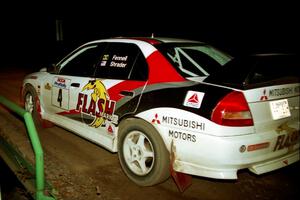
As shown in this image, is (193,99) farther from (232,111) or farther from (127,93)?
(127,93)

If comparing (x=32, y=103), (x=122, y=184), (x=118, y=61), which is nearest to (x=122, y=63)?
(x=118, y=61)

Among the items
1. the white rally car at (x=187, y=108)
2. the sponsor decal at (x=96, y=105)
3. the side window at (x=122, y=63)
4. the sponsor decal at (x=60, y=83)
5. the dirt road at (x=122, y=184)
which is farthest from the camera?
the sponsor decal at (x=60, y=83)

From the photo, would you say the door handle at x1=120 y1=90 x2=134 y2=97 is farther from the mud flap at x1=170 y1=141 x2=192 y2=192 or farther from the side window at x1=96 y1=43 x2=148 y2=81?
the mud flap at x1=170 y1=141 x2=192 y2=192

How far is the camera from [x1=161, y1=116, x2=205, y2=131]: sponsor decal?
3.06 m

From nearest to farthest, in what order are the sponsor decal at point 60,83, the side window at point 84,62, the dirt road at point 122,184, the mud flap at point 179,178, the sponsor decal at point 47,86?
the mud flap at point 179,178 → the dirt road at point 122,184 → the side window at point 84,62 → the sponsor decal at point 60,83 → the sponsor decal at point 47,86

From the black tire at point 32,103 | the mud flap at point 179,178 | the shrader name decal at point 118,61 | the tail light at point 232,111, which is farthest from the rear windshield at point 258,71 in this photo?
the black tire at point 32,103

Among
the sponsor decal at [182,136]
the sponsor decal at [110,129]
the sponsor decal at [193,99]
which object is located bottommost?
the sponsor decal at [110,129]

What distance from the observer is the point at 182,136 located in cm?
318

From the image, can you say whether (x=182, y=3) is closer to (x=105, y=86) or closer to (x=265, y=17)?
(x=265, y=17)

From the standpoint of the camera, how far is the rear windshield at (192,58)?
3.67 m

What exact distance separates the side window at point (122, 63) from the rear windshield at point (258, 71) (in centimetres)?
88

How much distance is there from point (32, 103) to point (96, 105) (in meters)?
2.17

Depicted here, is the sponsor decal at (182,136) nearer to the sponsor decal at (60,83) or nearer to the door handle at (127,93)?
the door handle at (127,93)

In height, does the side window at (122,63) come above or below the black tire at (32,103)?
above
